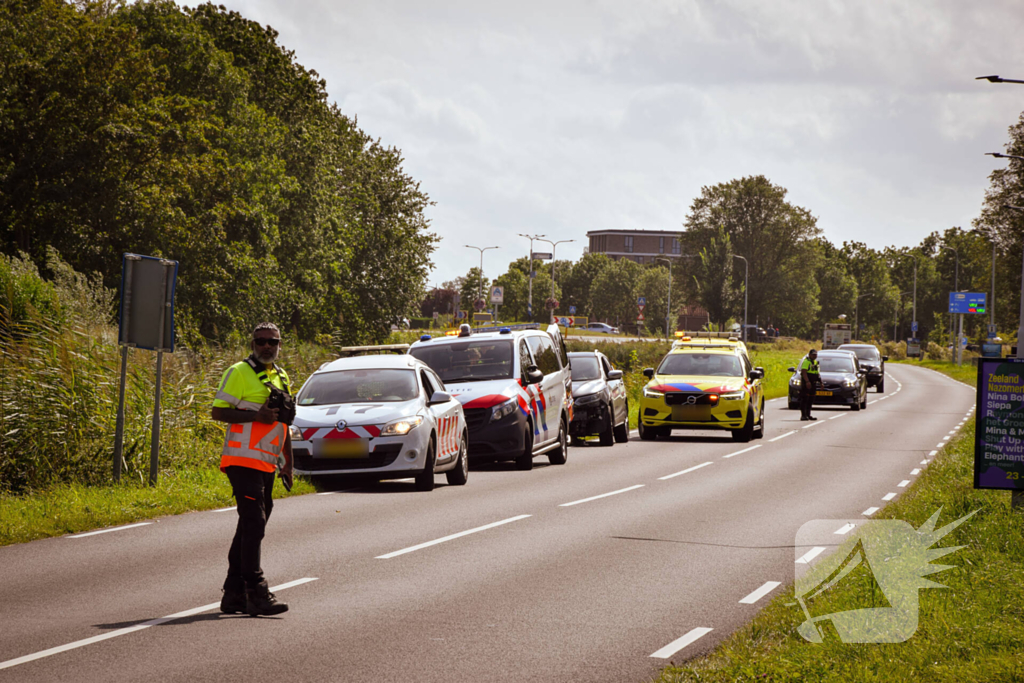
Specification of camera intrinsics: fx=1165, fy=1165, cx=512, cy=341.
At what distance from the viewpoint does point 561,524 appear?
467 inches

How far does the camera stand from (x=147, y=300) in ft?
44.9

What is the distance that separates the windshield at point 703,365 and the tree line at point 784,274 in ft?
111

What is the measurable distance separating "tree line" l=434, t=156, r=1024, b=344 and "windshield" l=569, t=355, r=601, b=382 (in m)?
34.4

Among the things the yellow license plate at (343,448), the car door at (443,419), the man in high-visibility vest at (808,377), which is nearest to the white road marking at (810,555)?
the car door at (443,419)

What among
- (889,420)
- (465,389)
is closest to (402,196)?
(889,420)

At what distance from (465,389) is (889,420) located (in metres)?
18.2

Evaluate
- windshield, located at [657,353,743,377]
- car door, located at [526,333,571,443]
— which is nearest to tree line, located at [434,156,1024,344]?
windshield, located at [657,353,743,377]

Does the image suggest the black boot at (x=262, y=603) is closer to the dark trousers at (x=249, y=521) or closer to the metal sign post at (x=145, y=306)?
the dark trousers at (x=249, y=521)

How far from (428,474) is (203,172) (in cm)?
2044

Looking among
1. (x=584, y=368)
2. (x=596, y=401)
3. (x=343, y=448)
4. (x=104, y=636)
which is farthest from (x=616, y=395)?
(x=104, y=636)

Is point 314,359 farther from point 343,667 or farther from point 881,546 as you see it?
point 343,667

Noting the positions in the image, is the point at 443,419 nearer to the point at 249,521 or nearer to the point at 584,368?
the point at 249,521

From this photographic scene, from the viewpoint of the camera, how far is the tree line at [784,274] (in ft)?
250

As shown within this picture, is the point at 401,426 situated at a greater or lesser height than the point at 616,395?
lesser
